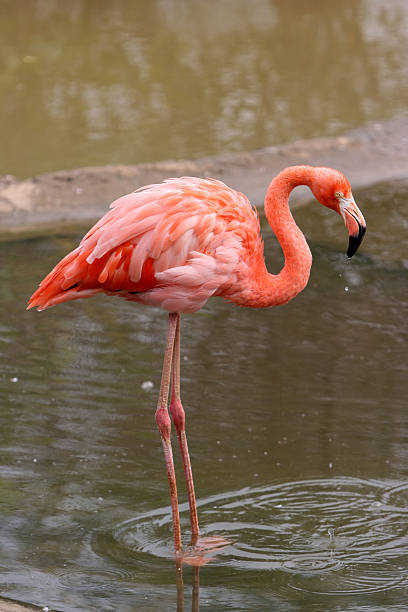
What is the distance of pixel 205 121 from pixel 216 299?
419 cm

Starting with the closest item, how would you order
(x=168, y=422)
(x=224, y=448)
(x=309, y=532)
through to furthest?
(x=309, y=532) < (x=168, y=422) < (x=224, y=448)

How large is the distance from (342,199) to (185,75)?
8.16m

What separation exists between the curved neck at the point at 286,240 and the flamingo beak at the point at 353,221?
20 cm

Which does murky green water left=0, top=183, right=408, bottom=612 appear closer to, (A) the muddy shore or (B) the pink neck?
(B) the pink neck

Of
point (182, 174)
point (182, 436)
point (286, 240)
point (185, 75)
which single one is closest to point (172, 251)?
point (286, 240)

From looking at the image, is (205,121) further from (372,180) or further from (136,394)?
(136,394)

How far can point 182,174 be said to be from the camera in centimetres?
830

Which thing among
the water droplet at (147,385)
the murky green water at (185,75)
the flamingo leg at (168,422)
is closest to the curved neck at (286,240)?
the flamingo leg at (168,422)

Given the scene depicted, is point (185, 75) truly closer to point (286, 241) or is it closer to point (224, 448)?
point (224, 448)

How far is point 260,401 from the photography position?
4.92 metres

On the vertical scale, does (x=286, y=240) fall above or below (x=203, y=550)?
above

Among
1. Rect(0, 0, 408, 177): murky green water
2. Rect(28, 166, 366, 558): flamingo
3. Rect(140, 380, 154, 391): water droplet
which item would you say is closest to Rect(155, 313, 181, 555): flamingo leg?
Rect(28, 166, 366, 558): flamingo

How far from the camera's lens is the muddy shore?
308 inches

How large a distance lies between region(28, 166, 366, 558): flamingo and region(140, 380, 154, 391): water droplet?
1.15 meters
